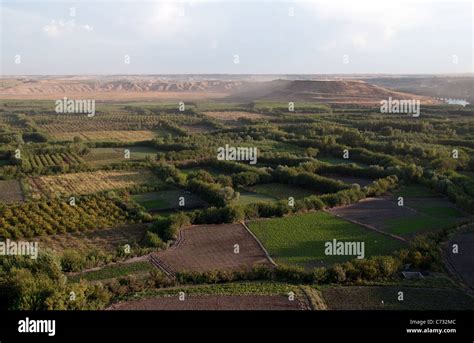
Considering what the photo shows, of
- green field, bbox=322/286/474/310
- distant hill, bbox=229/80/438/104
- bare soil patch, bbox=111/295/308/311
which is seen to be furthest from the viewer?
distant hill, bbox=229/80/438/104

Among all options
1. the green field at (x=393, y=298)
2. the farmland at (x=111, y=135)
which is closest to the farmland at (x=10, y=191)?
the farmland at (x=111, y=135)

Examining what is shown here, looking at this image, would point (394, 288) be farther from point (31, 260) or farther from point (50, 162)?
point (50, 162)

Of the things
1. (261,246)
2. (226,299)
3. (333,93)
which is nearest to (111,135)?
(261,246)

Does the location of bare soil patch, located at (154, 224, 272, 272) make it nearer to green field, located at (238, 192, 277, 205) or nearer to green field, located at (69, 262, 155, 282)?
green field, located at (69, 262, 155, 282)

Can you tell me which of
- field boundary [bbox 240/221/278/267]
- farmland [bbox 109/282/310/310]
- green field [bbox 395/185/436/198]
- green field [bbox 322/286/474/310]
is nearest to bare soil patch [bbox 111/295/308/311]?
farmland [bbox 109/282/310/310]

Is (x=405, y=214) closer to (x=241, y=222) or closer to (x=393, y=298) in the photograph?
(x=241, y=222)

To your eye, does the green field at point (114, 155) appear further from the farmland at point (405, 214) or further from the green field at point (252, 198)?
the farmland at point (405, 214)
